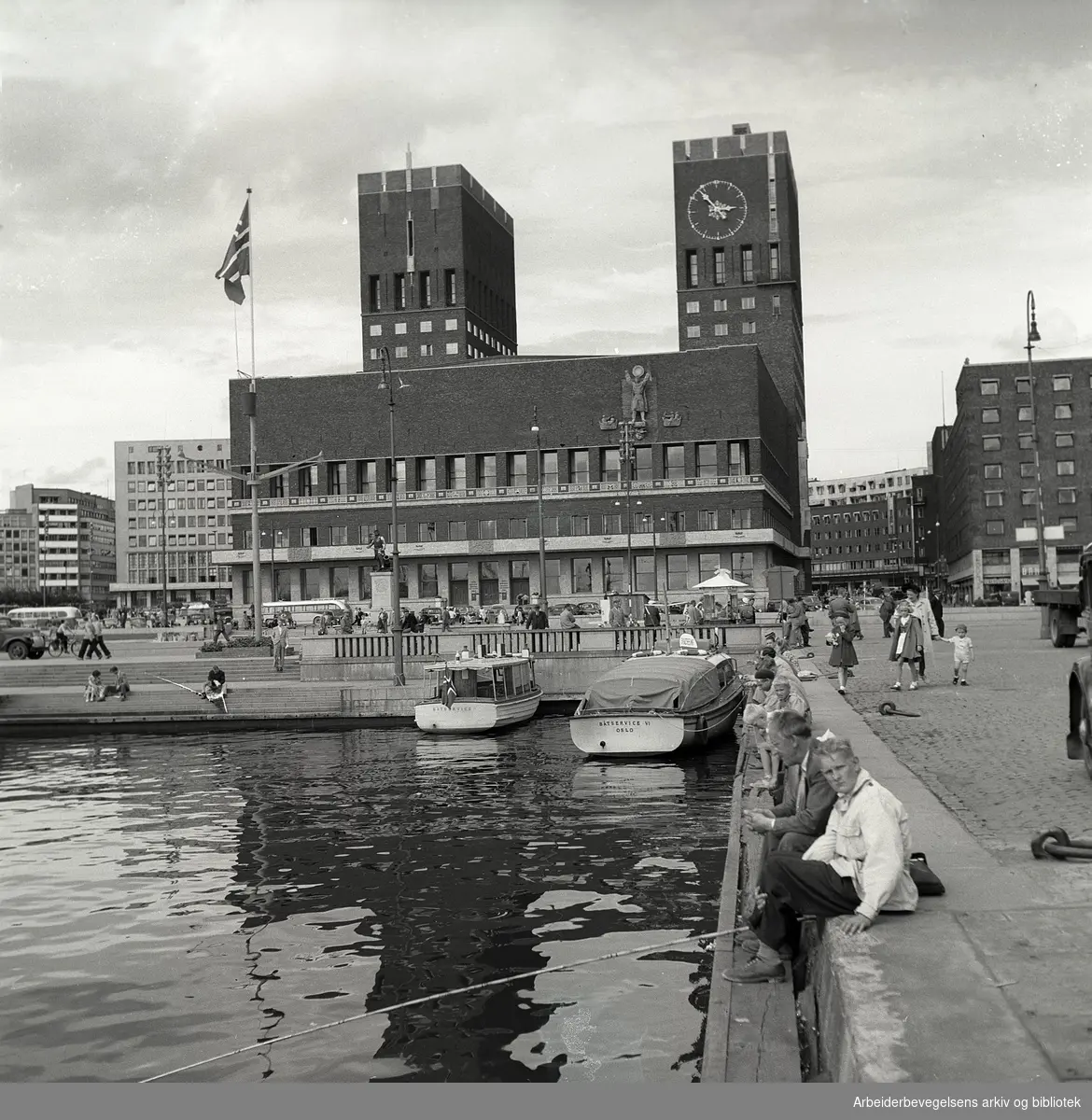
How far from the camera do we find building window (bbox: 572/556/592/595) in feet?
335

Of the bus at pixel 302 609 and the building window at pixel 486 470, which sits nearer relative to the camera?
the bus at pixel 302 609

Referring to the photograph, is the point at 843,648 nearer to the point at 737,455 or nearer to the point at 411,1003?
the point at 411,1003

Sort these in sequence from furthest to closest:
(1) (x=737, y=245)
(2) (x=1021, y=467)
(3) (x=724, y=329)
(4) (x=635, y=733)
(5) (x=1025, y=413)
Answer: (3) (x=724, y=329) < (1) (x=737, y=245) < (2) (x=1021, y=467) < (5) (x=1025, y=413) < (4) (x=635, y=733)

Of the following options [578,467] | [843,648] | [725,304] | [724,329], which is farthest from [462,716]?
[725,304]

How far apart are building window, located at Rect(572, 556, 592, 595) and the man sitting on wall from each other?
93.4 meters

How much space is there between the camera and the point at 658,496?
3986 inches

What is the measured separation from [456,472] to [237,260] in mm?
50676

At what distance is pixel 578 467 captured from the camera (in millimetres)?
103625

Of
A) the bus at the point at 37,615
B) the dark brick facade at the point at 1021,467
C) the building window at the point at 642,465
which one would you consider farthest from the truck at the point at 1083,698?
the dark brick facade at the point at 1021,467

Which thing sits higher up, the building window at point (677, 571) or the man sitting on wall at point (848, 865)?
the building window at point (677, 571)

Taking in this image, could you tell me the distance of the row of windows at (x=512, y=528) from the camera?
10075 cm

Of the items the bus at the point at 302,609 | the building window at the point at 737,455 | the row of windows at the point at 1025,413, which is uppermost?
the row of windows at the point at 1025,413

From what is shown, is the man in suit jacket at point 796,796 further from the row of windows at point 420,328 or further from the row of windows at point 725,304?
the row of windows at point 420,328

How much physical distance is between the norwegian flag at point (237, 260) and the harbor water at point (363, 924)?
32.9m
